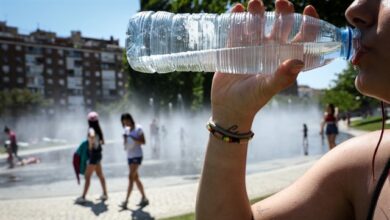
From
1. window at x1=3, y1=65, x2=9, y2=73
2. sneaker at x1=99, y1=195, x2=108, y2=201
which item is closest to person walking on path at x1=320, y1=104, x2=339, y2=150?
sneaker at x1=99, y1=195, x2=108, y2=201

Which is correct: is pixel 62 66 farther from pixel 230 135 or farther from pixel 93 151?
pixel 230 135

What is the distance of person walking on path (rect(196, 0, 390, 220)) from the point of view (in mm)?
1668

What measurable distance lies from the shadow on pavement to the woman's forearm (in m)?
7.65

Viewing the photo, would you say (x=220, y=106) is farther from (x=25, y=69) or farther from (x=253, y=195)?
A: (x=25, y=69)

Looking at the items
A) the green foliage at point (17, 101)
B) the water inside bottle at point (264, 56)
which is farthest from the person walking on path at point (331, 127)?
the green foliage at point (17, 101)

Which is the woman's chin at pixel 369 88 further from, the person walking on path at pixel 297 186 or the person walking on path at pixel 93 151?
the person walking on path at pixel 93 151

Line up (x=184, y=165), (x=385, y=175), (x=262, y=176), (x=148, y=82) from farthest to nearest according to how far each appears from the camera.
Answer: (x=148, y=82)
(x=184, y=165)
(x=262, y=176)
(x=385, y=175)

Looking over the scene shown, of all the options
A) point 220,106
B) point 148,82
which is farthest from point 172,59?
point 148,82

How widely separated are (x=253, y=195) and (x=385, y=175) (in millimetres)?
7870

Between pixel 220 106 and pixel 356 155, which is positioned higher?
pixel 220 106

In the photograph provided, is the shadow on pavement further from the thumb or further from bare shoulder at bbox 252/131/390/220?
the thumb

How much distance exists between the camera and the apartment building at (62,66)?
111500mm

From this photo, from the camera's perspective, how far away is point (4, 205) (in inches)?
414

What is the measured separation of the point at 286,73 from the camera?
5.25 feet
